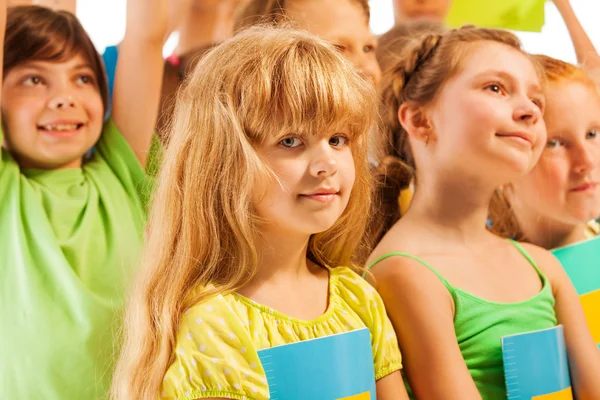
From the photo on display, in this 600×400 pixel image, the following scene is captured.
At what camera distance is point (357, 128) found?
1084 mm

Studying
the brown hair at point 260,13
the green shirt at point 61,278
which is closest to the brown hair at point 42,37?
the green shirt at point 61,278

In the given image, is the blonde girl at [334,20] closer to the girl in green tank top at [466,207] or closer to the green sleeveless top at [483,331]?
the girl in green tank top at [466,207]

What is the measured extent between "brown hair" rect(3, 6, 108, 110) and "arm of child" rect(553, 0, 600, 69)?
39.7 inches

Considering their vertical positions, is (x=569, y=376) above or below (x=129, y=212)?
below

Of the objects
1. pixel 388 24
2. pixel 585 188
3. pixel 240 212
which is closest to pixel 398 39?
pixel 388 24

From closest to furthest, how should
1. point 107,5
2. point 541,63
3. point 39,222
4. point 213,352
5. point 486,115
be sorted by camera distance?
point 213,352
point 39,222
point 107,5
point 486,115
point 541,63

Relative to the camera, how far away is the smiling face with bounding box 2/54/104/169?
1.07 m

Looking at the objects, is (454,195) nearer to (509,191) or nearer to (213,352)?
(509,191)

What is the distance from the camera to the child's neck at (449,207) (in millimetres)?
1330

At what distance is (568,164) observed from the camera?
1.50m

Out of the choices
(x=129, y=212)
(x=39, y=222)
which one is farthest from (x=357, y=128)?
(x=39, y=222)

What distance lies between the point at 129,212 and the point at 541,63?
0.88 metres

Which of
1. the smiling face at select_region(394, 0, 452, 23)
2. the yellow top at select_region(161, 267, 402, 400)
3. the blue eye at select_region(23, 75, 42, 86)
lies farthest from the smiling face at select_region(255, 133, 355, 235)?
the smiling face at select_region(394, 0, 452, 23)

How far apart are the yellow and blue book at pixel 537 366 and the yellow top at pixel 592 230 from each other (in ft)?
1.08
